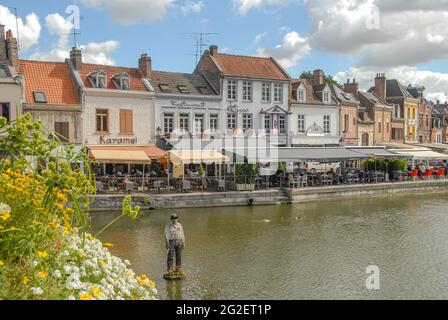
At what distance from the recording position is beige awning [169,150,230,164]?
26.1 metres

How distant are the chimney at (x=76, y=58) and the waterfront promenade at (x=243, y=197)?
10.7m

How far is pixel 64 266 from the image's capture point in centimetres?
559

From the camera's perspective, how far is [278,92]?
121 ft

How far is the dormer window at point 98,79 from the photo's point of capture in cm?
2962

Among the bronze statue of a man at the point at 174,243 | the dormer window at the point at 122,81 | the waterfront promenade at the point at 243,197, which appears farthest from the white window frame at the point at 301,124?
the bronze statue of a man at the point at 174,243

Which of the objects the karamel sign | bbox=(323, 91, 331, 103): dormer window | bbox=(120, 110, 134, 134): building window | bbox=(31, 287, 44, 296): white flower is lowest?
bbox=(31, 287, 44, 296): white flower

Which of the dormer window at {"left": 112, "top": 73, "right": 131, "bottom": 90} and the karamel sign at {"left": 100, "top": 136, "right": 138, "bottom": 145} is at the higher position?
the dormer window at {"left": 112, "top": 73, "right": 131, "bottom": 90}

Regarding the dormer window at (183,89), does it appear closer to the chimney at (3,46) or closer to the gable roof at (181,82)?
the gable roof at (181,82)

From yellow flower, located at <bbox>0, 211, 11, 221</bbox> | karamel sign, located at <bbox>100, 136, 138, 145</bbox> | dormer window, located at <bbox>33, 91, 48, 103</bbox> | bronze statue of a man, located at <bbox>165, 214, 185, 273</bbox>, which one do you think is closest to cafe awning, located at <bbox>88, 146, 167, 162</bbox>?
karamel sign, located at <bbox>100, 136, 138, 145</bbox>

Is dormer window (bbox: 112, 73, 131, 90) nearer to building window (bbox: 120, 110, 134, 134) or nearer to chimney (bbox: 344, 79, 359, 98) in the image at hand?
building window (bbox: 120, 110, 134, 134)

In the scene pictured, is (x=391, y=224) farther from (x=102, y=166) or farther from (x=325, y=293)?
(x=102, y=166)

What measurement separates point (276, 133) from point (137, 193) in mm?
14734

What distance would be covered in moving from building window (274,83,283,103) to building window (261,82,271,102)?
2.00 ft
